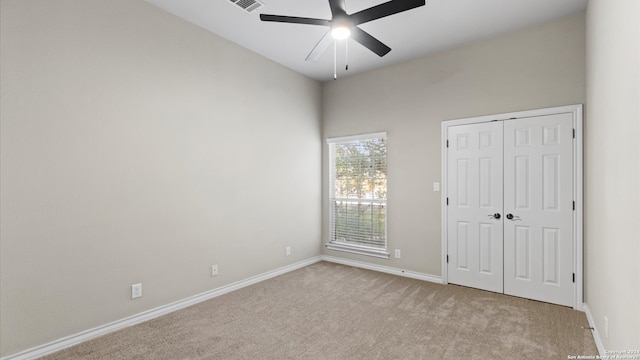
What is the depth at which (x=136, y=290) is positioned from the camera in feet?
9.45

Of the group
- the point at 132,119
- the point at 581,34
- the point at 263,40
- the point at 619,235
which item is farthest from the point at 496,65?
the point at 132,119

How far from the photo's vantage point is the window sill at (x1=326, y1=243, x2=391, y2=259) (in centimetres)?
456

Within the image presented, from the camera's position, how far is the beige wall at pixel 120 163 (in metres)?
2.26

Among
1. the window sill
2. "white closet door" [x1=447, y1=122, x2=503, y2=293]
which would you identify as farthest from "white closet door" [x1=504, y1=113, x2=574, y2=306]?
the window sill

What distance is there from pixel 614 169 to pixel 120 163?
3.72 metres

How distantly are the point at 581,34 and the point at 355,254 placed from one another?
12.5 ft

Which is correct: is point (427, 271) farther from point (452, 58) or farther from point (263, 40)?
point (263, 40)

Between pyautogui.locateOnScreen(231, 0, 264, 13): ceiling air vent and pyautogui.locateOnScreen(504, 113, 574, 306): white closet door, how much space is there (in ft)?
9.98

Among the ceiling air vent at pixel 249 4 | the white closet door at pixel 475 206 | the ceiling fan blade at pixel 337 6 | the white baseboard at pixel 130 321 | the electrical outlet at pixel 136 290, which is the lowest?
the white baseboard at pixel 130 321

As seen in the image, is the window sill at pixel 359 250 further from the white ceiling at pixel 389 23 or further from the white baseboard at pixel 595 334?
the white ceiling at pixel 389 23

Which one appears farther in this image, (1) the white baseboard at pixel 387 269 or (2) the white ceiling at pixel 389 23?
(1) the white baseboard at pixel 387 269

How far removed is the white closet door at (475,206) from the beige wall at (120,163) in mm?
2454

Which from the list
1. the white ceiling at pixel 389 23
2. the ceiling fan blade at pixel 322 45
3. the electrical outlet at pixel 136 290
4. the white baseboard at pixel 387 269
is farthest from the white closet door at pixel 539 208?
the electrical outlet at pixel 136 290

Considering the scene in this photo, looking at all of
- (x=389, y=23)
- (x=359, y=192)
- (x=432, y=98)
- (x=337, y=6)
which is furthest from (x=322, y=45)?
(x=359, y=192)
